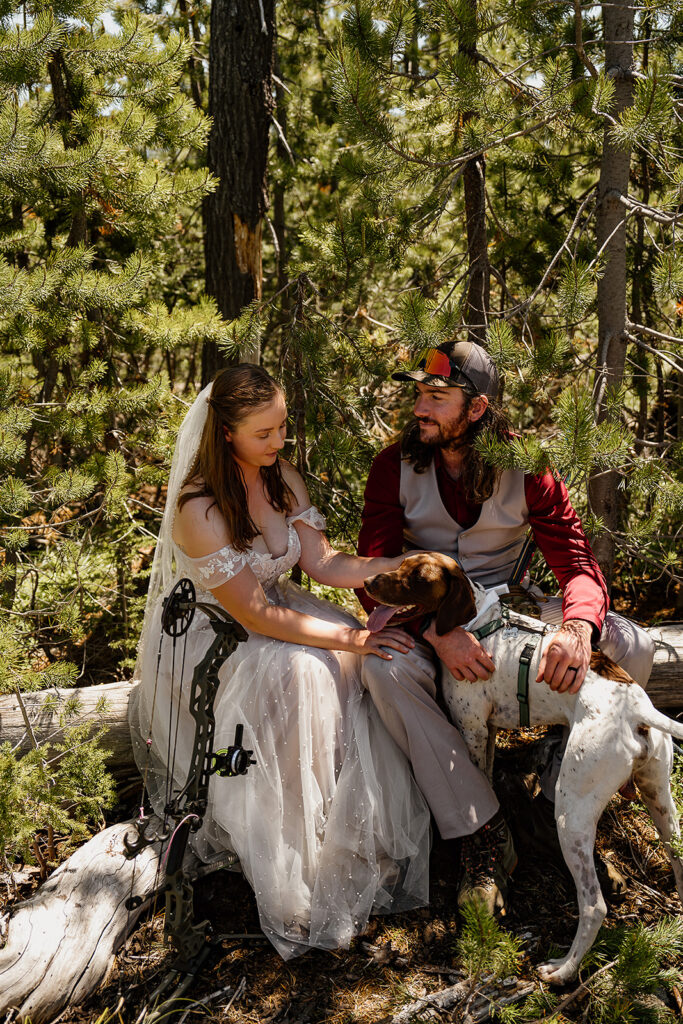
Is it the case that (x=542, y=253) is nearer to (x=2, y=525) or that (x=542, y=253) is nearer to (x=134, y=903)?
(x=2, y=525)

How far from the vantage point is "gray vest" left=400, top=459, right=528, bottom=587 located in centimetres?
→ 347

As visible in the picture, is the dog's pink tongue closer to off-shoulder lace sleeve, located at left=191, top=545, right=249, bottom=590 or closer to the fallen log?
off-shoulder lace sleeve, located at left=191, top=545, right=249, bottom=590

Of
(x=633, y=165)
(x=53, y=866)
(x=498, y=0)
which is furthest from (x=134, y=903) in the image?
(x=633, y=165)

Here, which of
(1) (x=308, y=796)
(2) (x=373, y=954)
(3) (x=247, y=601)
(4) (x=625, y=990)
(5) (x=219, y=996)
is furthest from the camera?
(3) (x=247, y=601)

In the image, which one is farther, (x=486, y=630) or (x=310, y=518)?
(x=310, y=518)

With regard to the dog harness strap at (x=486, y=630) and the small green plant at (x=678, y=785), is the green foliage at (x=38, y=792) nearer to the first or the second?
the dog harness strap at (x=486, y=630)

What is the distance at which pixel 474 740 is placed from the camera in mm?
3150

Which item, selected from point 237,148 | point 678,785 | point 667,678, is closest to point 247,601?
point 678,785

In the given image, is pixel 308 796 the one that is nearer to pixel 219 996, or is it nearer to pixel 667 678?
pixel 219 996

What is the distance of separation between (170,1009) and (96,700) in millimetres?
1625

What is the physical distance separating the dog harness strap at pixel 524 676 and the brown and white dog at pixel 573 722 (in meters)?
0.02

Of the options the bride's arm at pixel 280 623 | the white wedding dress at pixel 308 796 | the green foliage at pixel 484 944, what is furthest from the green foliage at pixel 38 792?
the green foliage at pixel 484 944

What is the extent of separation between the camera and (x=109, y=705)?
3.97 metres

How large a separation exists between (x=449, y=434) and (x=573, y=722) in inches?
51.7
